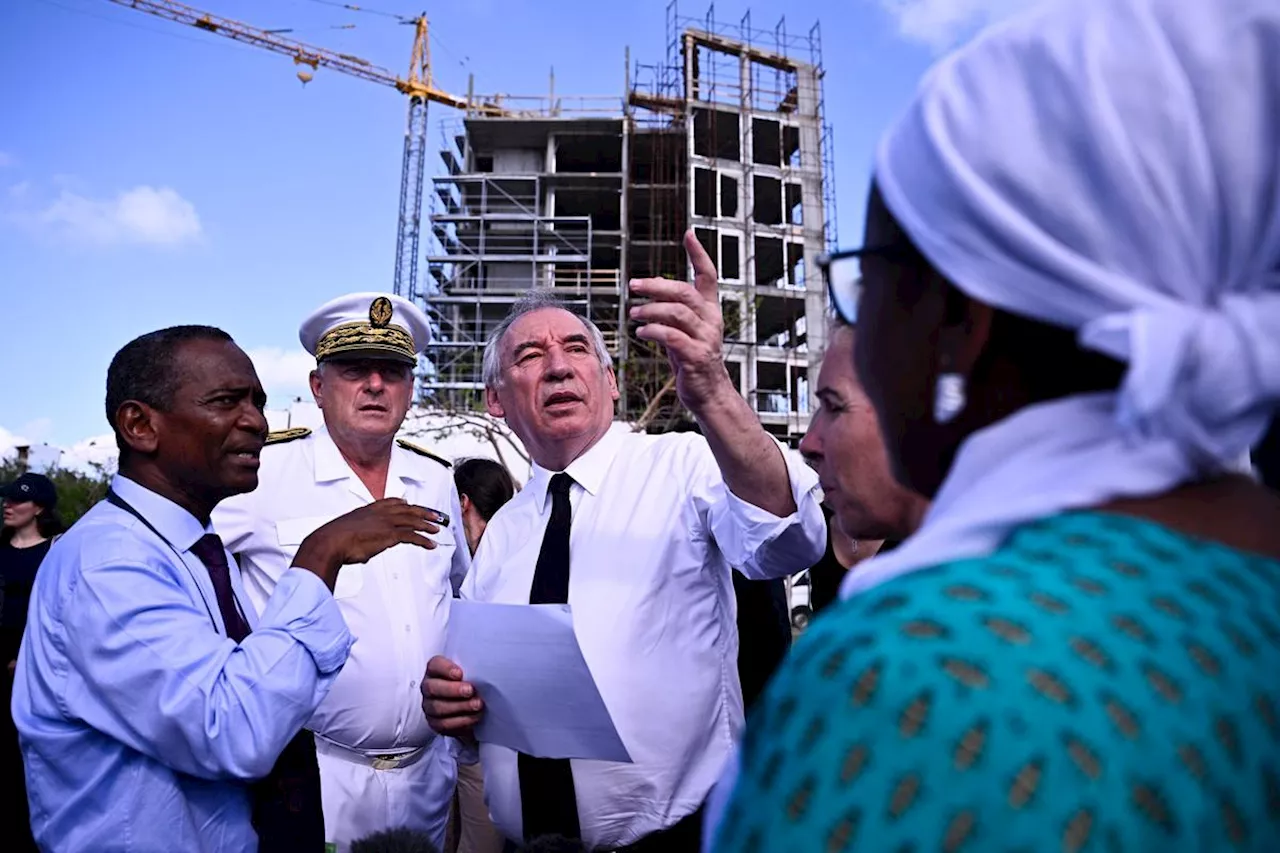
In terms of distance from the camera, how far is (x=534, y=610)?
2121mm

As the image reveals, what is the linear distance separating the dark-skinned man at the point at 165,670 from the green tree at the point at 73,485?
3768 centimetres

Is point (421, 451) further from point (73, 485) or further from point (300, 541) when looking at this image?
point (73, 485)

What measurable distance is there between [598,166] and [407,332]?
167ft

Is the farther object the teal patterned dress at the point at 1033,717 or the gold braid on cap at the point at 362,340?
the gold braid on cap at the point at 362,340

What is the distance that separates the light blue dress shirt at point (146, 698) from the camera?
1.82 meters

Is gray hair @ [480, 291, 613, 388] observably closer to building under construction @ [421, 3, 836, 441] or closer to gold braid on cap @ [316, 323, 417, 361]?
gold braid on cap @ [316, 323, 417, 361]

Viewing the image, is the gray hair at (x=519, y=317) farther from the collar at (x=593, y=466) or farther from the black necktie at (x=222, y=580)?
the black necktie at (x=222, y=580)

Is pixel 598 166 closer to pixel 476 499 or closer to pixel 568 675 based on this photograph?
pixel 476 499

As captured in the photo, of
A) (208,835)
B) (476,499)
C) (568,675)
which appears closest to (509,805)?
(568,675)

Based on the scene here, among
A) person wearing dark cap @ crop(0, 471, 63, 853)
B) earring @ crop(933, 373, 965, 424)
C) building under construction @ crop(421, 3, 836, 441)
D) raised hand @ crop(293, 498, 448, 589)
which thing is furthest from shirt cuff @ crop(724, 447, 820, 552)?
building under construction @ crop(421, 3, 836, 441)

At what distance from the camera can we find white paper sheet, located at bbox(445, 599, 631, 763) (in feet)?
6.99

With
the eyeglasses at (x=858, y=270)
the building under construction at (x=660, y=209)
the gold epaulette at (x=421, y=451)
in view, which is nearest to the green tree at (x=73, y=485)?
the building under construction at (x=660, y=209)

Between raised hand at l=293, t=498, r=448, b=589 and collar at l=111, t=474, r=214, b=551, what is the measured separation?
0.93 ft

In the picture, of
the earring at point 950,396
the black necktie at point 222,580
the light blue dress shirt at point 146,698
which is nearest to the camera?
the earring at point 950,396
